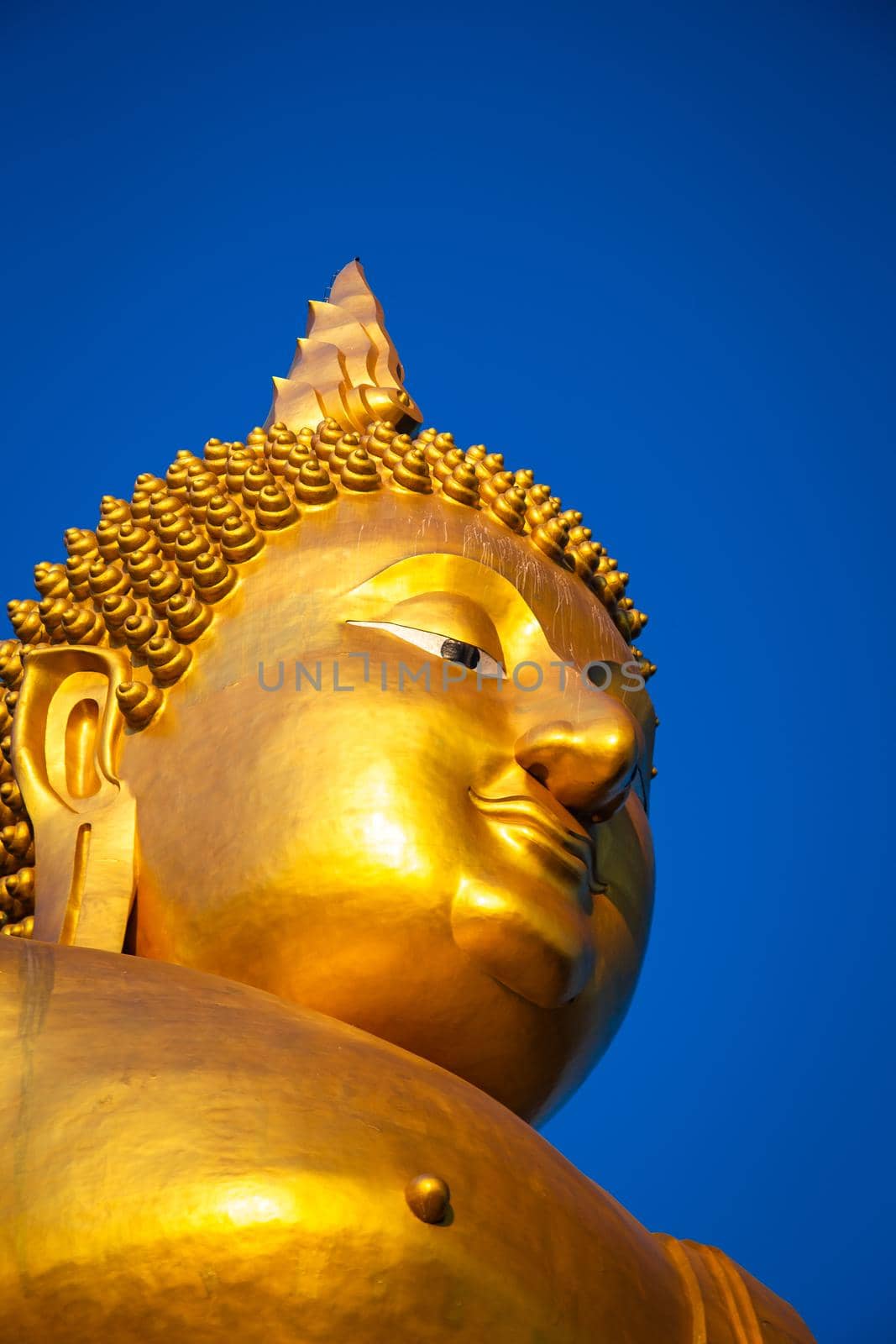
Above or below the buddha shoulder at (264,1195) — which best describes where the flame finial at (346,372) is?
above

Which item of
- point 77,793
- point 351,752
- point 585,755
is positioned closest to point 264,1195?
point 351,752

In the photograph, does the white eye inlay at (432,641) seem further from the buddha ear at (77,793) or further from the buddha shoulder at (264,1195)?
the buddha shoulder at (264,1195)

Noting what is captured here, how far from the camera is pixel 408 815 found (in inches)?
127

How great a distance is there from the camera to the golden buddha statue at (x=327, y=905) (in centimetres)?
237

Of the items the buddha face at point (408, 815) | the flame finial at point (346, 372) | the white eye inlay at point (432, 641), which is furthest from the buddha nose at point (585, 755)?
the flame finial at point (346, 372)

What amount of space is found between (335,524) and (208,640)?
44 centimetres

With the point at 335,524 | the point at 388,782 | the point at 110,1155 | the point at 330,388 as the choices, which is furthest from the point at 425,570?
the point at 110,1155

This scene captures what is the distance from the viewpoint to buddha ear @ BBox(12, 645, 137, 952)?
336cm

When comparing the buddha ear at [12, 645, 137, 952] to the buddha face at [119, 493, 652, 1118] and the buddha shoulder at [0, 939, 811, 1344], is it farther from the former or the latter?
the buddha shoulder at [0, 939, 811, 1344]

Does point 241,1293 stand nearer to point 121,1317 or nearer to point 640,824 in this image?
point 121,1317

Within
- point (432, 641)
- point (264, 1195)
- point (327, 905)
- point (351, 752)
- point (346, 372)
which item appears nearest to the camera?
point (264, 1195)

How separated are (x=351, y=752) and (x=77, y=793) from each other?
737 millimetres

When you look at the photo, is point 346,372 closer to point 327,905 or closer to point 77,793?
point 77,793

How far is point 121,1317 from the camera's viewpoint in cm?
228
